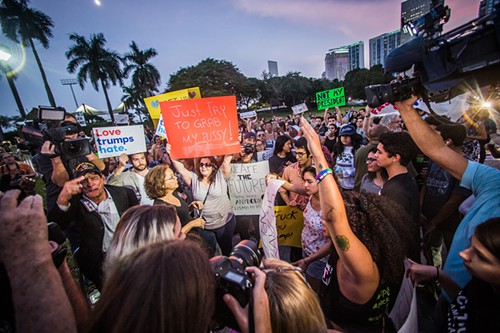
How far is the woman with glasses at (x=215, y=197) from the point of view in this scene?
335 cm

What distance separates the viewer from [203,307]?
32.1 inches

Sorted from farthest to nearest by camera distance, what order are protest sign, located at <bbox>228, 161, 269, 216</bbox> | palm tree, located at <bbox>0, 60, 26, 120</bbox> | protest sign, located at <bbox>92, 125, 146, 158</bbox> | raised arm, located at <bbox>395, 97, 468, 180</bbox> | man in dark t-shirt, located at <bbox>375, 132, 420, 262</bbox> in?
1. palm tree, located at <bbox>0, 60, 26, 120</bbox>
2. protest sign, located at <bbox>92, 125, 146, 158</bbox>
3. protest sign, located at <bbox>228, 161, 269, 216</bbox>
4. man in dark t-shirt, located at <bbox>375, 132, 420, 262</bbox>
5. raised arm, located at <bbox>395, 97, 468, 180</bbox>

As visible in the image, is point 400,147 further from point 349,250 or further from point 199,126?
point 199,126

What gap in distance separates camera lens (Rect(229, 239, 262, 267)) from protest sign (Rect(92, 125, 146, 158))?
3505mm

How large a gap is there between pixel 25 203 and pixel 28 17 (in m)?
37.6

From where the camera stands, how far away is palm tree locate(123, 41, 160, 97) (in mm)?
40531

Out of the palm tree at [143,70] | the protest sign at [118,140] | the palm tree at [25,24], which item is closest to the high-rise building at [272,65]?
the palm tree at [143,70]

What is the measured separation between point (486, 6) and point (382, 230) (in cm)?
120

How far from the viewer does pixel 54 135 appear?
2387mm

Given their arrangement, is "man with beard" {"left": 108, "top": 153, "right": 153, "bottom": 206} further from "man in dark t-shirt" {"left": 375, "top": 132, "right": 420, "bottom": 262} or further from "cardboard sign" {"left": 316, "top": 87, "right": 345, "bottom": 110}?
"cardboard sign" {"left": 316, "top": 87, "right": 345, "bottom": 110}

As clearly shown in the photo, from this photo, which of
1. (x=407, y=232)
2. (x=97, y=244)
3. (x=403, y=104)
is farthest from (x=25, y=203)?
(x=403, y=104)

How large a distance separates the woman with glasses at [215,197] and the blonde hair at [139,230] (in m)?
1.60

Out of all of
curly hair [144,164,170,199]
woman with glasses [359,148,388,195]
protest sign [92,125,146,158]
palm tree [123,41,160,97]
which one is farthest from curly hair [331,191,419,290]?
palm tree [123,41,160,97]

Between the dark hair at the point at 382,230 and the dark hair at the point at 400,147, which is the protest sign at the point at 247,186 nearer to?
the dark hair at the point at 400,147
